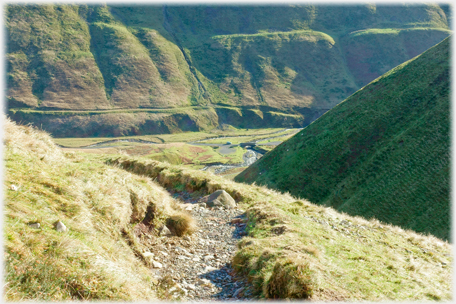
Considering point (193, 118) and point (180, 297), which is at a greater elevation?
point (180, 297)

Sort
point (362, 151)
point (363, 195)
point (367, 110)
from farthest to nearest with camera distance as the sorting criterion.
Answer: point (367, 110)
point (362, 151)
point (363, 195)

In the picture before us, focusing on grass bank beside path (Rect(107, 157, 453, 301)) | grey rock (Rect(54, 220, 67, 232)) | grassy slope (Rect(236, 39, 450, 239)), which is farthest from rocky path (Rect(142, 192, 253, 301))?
grassy slope (Rect(236, 39, 450, 239))

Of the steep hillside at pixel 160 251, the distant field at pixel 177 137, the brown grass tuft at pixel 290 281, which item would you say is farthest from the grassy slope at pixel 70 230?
the distant field at pixel 177 137

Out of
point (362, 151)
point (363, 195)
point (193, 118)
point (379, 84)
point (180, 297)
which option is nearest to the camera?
point (180, 297)

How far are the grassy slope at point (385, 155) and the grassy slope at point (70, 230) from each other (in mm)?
31373

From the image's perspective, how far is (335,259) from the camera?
841 cm

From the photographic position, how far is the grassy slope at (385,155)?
3372 centimetres

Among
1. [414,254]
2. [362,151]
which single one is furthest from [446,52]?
[414,254]

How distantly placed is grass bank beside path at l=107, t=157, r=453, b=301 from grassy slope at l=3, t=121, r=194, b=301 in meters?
2.95

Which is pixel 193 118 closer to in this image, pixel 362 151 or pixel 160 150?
pixel 160 150

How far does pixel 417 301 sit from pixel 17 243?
28.3ft

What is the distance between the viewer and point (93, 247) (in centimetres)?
615

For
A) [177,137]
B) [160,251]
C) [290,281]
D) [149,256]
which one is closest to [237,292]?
[290,281]

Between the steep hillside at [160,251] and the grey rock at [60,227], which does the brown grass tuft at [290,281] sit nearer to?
the steep hillside at [160,251]
